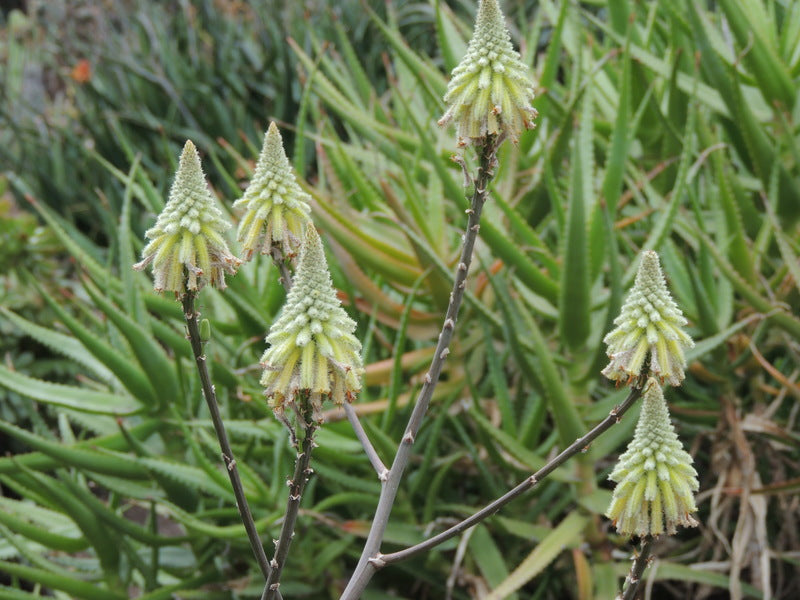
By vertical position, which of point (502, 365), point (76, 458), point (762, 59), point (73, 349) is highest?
point (762, 59)

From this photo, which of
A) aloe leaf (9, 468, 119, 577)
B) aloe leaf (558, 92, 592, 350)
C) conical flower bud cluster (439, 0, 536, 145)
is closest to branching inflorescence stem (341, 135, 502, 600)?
conical flower bud cluster (439, 0, 536, 145)

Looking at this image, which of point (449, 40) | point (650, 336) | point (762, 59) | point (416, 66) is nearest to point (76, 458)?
point (416, 66)

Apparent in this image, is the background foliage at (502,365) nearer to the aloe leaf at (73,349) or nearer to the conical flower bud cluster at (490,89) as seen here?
the aloe leaf at (73,349)

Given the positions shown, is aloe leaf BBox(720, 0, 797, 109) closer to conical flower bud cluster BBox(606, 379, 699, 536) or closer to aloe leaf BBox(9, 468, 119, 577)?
conical flower bud cluster BBox(606, 379, 699, 536)

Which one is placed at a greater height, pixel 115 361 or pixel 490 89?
pixel 115 361

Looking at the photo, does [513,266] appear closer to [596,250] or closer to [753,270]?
[596,250]

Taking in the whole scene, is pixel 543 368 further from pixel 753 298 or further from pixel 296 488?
pixel 296 488

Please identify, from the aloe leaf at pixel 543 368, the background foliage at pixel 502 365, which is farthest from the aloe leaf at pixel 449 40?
the aloe leaf at pixel 543 368
